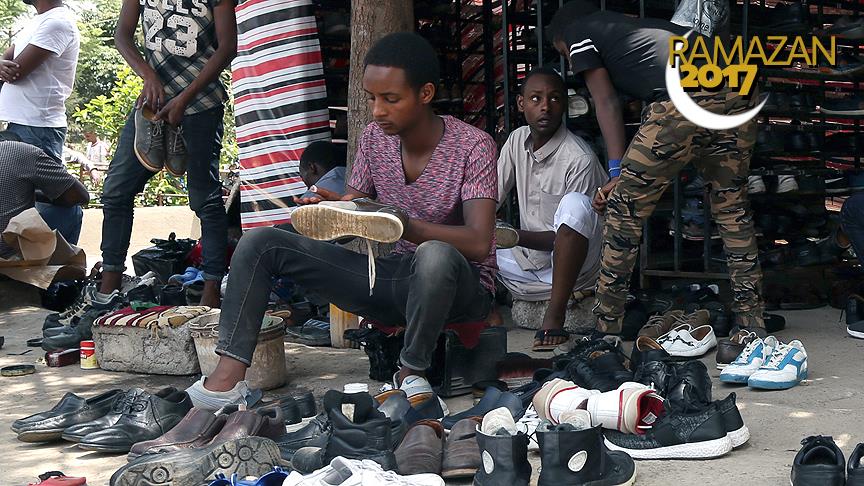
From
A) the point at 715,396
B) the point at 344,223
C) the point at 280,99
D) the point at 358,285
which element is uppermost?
the point at 280,99

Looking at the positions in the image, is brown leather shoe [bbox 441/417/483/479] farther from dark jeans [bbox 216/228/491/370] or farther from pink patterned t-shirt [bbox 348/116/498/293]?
pink patterned t-shirt [bbox 348/116/498/293]

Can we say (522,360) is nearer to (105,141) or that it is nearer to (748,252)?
(748,252)

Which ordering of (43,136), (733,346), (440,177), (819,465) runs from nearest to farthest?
1. (819,465)
2. (440,177)
3. (733,346)
4. (43,136)

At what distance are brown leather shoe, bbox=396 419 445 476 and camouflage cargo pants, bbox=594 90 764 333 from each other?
1.80 metres

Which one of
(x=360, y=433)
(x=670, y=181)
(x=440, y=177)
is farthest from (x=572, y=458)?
(x=670, y=181)

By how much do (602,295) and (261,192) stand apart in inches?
86.6

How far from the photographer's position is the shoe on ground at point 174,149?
525 centimetres

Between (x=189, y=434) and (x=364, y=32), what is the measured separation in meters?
2.79

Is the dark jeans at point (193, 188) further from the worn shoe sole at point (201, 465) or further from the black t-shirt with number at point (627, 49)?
the worn shoe sole at point (201, 465)

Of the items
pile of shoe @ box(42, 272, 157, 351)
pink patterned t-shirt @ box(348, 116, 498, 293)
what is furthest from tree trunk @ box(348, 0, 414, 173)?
pile of shoe @ box(42, 272, 157, 351)

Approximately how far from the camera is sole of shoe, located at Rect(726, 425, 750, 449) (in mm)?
2969

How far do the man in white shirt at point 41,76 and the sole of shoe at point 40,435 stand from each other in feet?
13.1

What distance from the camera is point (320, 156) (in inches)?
213

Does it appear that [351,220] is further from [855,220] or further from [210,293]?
[855,220]
